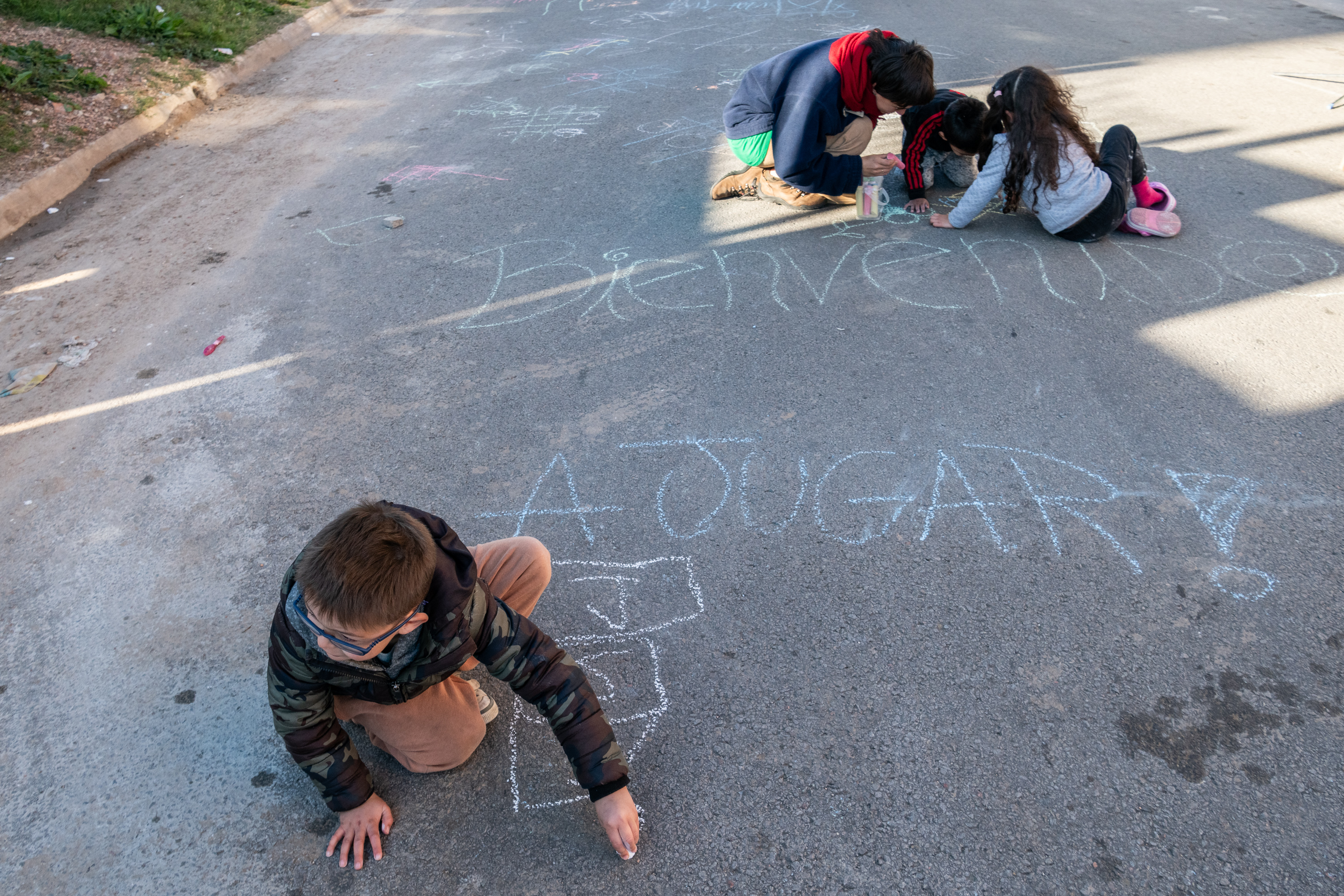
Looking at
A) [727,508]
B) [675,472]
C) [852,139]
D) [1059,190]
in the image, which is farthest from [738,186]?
[727,508]

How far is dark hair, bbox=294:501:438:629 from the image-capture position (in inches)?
60.9

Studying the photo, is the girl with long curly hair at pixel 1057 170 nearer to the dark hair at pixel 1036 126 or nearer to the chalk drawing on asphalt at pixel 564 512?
the dark hair at pixel 1036 126

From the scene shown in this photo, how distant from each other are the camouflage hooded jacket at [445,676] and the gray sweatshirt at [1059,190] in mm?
3293

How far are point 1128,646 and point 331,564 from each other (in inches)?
81.4

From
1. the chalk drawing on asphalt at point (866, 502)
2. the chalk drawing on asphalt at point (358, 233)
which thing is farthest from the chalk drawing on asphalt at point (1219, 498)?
the chalk drawing on asphalt at point (358, 233)

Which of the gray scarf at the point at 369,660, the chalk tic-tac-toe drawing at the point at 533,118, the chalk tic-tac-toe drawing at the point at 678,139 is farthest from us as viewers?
the chalk tic-tac-toe drawing at the point at 533,118

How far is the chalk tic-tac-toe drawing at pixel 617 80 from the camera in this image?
651 cm

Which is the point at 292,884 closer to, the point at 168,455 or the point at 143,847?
the point at 143,847

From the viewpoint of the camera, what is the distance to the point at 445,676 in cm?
180

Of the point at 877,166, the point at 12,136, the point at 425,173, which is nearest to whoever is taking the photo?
the point at 877,166

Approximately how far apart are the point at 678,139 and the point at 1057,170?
2672 millimetres

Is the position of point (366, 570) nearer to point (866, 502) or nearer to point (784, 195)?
point (866, 502)

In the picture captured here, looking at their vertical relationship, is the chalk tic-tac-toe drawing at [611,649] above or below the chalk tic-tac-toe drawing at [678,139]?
below

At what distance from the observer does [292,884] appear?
1.81m
